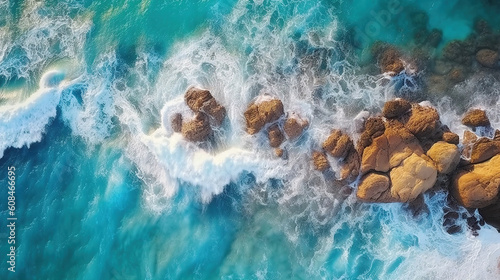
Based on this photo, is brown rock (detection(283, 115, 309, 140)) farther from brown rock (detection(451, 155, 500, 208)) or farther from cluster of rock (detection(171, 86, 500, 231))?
brown rock (detection(451, 155, 500, 208))

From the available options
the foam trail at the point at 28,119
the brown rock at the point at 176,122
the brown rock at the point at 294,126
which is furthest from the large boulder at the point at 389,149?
the foam trail at the point at 28,119

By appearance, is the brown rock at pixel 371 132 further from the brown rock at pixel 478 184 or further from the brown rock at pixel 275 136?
the brown rock at pixel 478 184

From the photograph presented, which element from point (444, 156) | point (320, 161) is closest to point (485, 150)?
point (444, 156)

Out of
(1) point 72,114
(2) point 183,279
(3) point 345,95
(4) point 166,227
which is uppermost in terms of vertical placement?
(3) point 345,95

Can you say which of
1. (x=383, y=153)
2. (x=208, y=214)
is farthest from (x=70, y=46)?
(x=383, y=153)

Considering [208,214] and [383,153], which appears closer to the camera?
[383,153]

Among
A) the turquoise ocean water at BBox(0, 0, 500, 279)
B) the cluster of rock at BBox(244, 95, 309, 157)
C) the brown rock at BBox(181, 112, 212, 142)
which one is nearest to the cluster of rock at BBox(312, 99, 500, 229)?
the turquoise ocean water at BBox(0, 0, 500, 279)

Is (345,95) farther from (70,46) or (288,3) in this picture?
(70,46)
